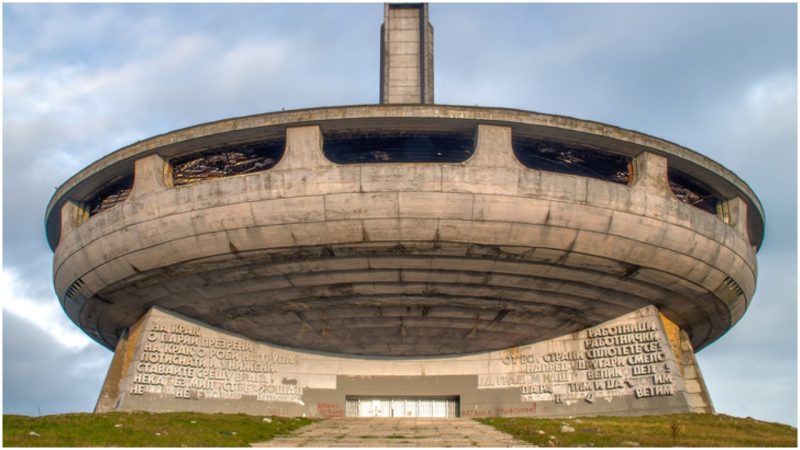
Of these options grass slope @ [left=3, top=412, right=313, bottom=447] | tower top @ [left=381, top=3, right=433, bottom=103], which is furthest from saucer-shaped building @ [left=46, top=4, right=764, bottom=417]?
tower top @ [left=381, top=3, right=433, bottom=103]

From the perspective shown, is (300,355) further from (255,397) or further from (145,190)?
(145,190)

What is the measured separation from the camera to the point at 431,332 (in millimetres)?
28000

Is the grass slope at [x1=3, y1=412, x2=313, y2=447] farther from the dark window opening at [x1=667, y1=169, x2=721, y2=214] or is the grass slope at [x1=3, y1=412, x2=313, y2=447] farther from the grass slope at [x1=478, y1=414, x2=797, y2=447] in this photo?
the dark window opening at [x1=667, y1=169, x2=721, y2=214]

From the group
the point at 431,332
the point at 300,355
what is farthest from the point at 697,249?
the point at 300,355

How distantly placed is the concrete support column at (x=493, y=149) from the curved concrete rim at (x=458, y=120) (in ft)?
0.85

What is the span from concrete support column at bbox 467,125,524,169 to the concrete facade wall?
4 centimetres

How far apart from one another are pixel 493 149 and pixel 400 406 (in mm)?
11058

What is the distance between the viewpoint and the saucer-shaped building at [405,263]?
75.0 feet

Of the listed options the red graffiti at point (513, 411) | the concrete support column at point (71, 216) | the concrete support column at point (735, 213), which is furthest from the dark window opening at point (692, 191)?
the concrete support column at point (71, 216)

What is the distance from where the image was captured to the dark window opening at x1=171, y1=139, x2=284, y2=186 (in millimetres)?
25797

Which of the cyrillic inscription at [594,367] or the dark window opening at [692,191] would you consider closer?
the cyrillic inscription at [594,367]

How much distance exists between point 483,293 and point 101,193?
44.0 ft

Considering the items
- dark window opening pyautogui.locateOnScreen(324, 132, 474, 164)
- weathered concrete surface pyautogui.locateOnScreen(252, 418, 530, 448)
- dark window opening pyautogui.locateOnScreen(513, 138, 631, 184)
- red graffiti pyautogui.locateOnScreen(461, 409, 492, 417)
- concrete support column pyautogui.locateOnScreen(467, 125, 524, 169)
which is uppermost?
dark window opening pyautogui.locateOnScreen(324, 132, 474, 164)

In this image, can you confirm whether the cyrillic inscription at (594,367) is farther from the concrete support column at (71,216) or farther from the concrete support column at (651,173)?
the concrete support column at (71,216)
